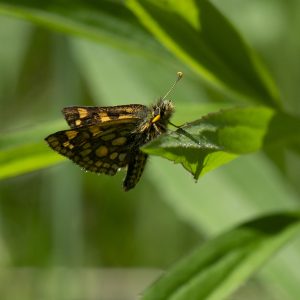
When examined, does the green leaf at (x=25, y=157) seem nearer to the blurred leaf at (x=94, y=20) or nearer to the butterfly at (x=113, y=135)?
the butterfly at (x=113, y=135)

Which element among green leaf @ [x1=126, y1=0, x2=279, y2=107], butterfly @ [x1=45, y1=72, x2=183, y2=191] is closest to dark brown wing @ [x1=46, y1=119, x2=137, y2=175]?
butterfly @ [x1=45, y1=72, x2=183, y2=191]

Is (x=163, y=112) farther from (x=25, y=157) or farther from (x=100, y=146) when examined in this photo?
(x=25, y=157)

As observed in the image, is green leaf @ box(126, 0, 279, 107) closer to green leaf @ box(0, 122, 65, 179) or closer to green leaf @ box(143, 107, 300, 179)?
green leaf @ box(143, 107, 300, 179)

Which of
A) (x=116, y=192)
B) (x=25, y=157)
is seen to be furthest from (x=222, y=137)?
(x=116, y=192)

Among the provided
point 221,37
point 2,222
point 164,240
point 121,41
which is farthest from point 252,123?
point 2,222

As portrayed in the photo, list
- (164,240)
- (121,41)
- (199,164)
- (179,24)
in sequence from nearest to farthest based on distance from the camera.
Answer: (199,164)
(179,24)
(121,41)
(164,240)

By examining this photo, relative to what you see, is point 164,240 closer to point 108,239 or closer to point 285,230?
point 108,239

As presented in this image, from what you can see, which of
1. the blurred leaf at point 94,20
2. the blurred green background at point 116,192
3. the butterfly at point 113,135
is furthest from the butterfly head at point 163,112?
the blurred green background at point 116,192

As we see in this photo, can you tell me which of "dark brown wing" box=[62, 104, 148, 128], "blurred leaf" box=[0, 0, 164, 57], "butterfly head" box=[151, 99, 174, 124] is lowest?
"dark brown wing" box=[62, 104, 148, 128]
